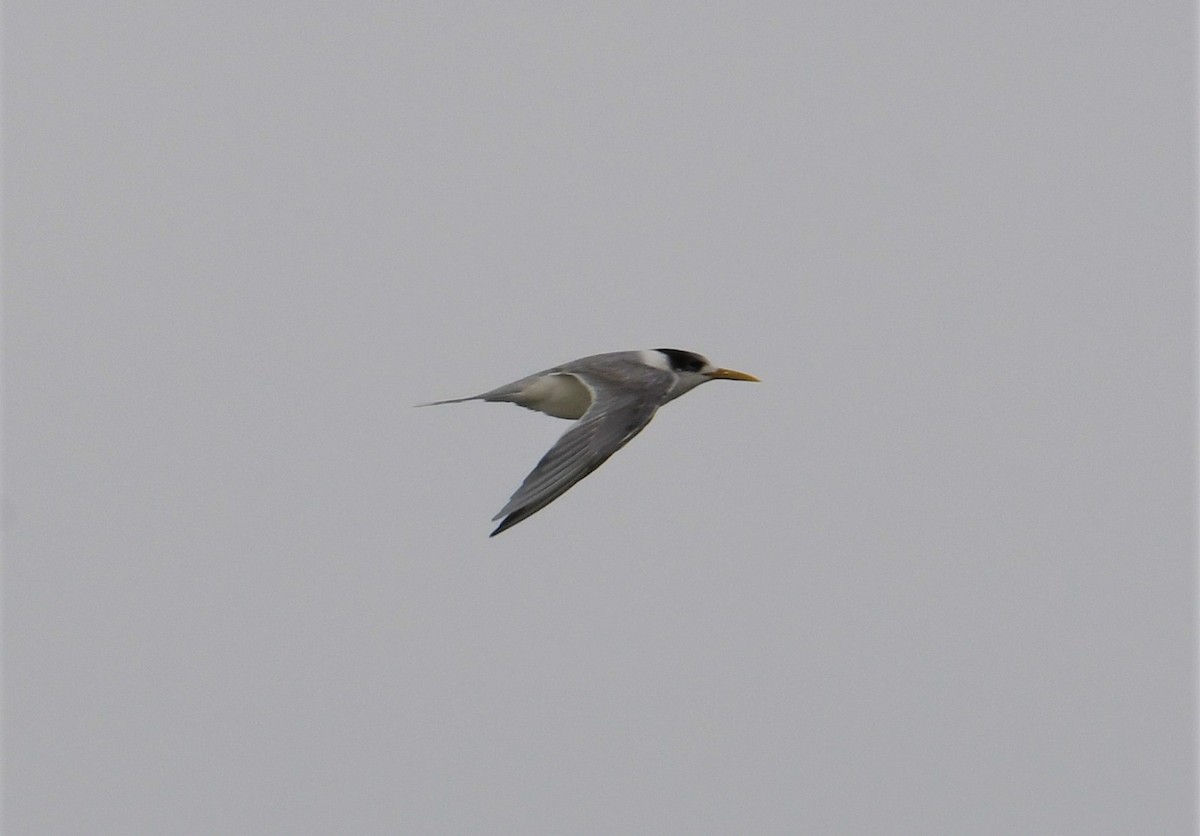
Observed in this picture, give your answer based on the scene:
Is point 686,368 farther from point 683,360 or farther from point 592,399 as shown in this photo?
point 592,399

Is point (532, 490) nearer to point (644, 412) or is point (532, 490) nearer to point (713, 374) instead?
point (644, 412)

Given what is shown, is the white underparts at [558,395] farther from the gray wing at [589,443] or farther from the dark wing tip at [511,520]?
the dark wing tip at [511,520]

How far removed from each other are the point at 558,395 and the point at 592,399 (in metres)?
0.54

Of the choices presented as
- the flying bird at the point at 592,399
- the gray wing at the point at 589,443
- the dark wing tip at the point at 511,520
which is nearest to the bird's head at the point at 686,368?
the flying bird at the point at 592,399

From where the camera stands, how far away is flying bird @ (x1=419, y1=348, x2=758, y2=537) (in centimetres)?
896

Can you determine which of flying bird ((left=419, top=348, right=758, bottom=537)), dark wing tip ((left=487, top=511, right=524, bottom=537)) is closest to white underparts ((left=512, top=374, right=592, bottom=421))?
flying bird ((left=419, top=348, right=758, bottom=537))

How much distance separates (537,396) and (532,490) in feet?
8.56

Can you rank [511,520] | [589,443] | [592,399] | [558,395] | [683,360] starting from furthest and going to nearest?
1. [683,360]
2. [558,395]
3. [592,399]
4. [589,443]
5. [511,520]

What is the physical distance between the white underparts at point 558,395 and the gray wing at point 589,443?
49cm

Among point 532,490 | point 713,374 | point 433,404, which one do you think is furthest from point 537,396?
point 532,490

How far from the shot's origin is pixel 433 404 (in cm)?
1118

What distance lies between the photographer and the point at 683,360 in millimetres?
12039

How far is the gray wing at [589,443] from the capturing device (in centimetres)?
882

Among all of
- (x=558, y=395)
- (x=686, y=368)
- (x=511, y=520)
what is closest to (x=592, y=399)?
(x=558, y=395)
